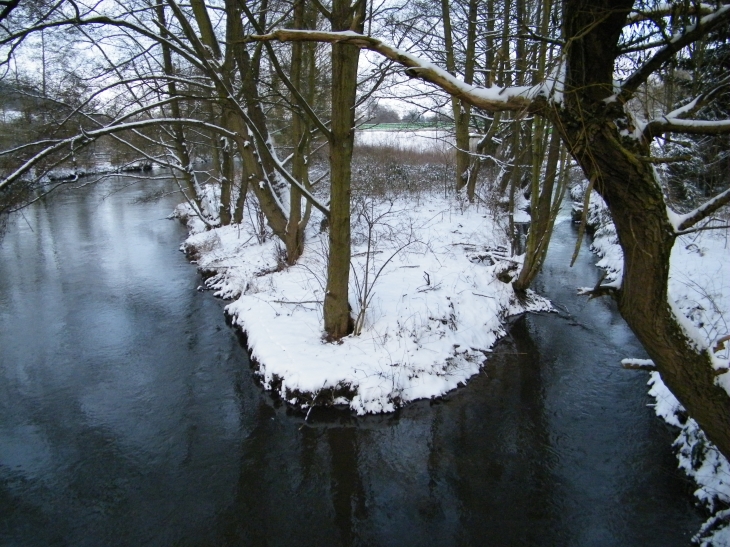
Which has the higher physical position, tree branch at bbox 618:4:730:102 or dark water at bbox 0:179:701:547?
tree branch at bbox 618:4:730:102

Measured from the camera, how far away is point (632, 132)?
238cm

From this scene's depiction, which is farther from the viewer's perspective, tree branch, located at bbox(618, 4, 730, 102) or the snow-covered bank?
the snow-covered bank

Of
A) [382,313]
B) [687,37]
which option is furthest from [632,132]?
[382,313]

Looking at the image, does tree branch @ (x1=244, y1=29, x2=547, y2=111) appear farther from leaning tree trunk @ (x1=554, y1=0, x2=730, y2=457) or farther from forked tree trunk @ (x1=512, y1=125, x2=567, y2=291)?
forked tree trunk @ (x1=512, y1=125, x2=567, y2=291)

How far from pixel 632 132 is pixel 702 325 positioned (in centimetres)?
583

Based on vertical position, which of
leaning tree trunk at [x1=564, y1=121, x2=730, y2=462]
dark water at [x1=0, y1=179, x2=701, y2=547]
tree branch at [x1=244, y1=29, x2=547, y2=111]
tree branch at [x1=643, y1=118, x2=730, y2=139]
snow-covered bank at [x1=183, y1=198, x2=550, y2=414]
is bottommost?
dark water at [x1=0, y1=179, x2=701, y2=547]

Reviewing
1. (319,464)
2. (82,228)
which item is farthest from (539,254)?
(82,228)

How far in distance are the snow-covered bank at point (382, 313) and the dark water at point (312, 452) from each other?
1.08 ft

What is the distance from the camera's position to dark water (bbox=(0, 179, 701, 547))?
4.34 m

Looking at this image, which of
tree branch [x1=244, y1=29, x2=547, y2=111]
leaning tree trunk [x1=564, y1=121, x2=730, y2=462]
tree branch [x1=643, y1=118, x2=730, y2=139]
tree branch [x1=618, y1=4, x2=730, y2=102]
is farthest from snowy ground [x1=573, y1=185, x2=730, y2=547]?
tree branch [x1=244, y1=29, x2=547, y2=111]

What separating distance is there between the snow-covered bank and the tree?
3.90 m

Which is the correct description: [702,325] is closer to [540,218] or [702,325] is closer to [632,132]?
[540,218]

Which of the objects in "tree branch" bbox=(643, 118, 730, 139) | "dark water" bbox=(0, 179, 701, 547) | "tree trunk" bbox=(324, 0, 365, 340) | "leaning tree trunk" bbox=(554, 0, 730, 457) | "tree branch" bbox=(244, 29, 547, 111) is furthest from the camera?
"tree trunk" bbox=(324, 0, 365, 340)

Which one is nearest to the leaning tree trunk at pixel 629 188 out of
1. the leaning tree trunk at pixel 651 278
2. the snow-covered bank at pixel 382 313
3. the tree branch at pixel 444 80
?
the leaning tree trunk at pixel 651 278
